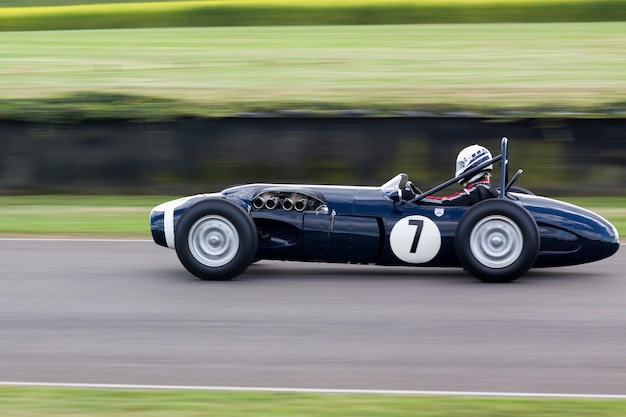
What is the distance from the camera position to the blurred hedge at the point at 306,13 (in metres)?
32.5

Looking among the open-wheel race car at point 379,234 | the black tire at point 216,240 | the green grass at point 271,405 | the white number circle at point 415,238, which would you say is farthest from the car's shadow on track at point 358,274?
the green grass at point 271,405

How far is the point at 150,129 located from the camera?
42.5 feet

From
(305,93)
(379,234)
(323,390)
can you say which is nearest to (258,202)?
(379,234)

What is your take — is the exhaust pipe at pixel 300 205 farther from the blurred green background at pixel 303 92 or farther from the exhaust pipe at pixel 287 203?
the blurred green background at pixel 303 92

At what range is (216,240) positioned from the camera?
7.74m

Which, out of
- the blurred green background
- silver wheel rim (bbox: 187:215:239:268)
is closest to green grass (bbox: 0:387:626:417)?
silver wheel rim (bbox: 187:215:239:268)

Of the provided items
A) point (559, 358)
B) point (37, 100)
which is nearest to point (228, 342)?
point (559, 358)

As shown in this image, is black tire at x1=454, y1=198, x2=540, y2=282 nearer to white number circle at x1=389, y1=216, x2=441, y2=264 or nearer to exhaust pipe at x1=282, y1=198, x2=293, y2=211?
white number circle at x1=389, y1=216, x2=441, y2=264

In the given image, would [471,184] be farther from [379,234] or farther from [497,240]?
[379,234]

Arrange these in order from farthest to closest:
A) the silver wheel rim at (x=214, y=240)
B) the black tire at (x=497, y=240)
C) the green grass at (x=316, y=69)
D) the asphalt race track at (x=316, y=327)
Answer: the green grass at (x=316, y=69), the silver wheel rim at (x=214, y=240), the black tire at (x=497, y=240), the asphalt race track at (x=316, y=327)

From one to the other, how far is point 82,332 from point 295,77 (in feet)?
51.8

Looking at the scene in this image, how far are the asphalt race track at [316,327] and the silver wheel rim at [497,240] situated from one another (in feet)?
0.78

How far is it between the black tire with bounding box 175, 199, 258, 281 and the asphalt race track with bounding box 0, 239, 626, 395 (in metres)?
0.16

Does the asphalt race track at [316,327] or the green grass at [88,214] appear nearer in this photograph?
the asphalt race track at [316,327]
